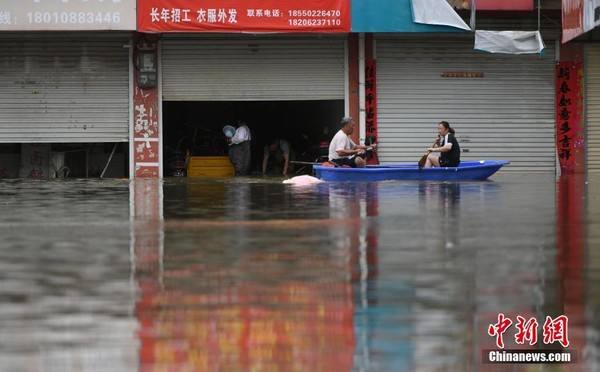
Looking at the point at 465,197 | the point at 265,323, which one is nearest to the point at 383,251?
the point at 265,323

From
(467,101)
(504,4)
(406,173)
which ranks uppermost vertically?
(504,4)

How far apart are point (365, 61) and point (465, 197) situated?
11120 millimetres

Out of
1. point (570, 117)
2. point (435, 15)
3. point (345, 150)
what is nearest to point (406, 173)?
point (345, 150)

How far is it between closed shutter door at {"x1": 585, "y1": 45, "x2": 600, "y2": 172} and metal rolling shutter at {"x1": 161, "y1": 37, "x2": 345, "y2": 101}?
6310mm

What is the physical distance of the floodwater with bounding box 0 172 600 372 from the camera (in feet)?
17.2

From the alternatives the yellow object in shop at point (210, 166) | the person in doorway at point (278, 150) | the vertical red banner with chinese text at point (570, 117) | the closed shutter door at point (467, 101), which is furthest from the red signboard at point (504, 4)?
the yellow object in shop at point (210, 166)

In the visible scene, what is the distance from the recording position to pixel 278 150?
29.9 m

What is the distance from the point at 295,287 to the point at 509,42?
66.4 ft

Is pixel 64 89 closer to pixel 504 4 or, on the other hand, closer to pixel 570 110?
pixel 504 4

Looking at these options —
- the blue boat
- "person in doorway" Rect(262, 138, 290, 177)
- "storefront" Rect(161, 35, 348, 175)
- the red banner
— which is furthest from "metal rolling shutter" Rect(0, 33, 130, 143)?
the blue boat

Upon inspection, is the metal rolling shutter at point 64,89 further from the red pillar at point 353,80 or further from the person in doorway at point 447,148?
the person in doorway at point 447,148

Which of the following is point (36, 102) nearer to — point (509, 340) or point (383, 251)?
point (383, 251)

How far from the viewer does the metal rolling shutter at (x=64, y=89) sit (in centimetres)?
2705

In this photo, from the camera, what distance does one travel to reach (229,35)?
1077 inches
